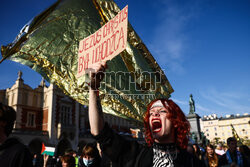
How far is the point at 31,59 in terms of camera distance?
247 cm

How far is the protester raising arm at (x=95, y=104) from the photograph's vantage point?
1.58 metres

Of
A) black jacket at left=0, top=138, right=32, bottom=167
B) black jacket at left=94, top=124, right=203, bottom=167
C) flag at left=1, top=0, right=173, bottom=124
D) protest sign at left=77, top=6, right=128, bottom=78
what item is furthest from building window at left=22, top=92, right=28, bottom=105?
black jacket at left=94, top=124, right=203, bottom=167

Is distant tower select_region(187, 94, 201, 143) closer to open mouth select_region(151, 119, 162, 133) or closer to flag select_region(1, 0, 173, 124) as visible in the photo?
flag select_region(1, 0, 173, 124)

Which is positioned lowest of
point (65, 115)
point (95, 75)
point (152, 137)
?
point (152, 137)

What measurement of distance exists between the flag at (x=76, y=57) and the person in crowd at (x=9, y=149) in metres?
0.78

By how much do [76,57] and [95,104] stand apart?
1.16m

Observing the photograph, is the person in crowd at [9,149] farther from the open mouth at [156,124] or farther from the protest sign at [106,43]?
the open mouth at [156,124]

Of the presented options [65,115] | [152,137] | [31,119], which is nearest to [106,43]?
[152,137]

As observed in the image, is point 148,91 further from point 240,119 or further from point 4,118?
point 240,119

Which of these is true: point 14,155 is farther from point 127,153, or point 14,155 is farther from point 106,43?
point 106,43

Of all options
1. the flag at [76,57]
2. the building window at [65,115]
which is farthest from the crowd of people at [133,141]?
the building window at [65,115]

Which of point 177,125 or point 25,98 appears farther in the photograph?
point 25,98

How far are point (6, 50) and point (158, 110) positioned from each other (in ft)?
5.72

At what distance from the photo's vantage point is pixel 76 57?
2.61m
